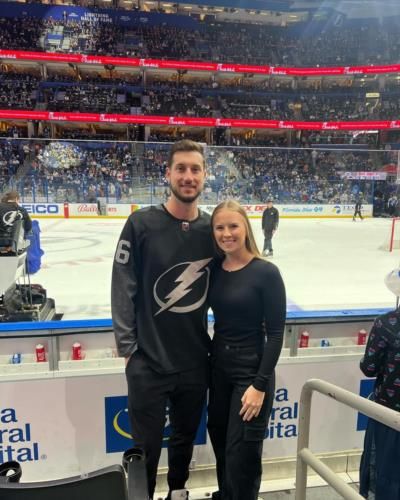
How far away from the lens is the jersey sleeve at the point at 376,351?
1.57 metres

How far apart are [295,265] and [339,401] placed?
276 inches


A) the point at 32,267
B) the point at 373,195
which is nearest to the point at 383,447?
the point at 32,267

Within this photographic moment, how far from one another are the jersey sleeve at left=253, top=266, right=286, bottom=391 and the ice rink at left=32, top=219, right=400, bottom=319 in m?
3.81

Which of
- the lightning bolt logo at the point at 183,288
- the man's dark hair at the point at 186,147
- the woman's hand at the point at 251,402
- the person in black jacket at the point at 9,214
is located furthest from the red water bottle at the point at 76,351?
the person in black jacket at the point at 9,214

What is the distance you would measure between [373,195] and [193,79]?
1597 centimetres

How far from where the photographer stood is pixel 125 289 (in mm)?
1604

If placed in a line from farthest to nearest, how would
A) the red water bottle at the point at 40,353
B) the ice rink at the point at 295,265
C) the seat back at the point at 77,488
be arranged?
the ice rink at the point at 295,265 → the red water bottle at the point at 40,353 → the seat back at the point at 77,488

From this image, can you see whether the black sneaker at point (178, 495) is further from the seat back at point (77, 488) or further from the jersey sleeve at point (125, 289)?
the seat back at point (77, 488)

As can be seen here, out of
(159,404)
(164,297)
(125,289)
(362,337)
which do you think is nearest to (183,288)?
(164,297)

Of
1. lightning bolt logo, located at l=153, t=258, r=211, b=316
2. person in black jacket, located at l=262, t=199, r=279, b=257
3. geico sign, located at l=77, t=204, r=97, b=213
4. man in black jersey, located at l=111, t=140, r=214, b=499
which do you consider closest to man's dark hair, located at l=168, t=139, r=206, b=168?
man in black jersey, located at l=111, t=140, r=214, b=499

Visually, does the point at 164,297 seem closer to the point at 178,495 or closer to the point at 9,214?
the point at 178,495

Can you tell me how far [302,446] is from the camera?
1.67 meters

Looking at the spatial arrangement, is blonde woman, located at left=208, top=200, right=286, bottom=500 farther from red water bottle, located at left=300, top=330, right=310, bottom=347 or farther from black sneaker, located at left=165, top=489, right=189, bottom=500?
red water bottle, located at left=300, top=330, right=310, bottom=347

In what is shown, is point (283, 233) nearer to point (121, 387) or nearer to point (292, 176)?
point (292, 176)
